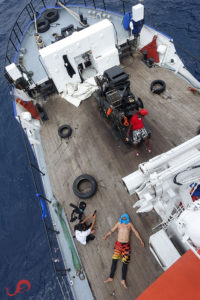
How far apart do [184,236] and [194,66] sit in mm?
18535

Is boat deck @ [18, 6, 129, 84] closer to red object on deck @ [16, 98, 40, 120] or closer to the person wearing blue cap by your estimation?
red object on deck @ [16, 98, 40, 120]

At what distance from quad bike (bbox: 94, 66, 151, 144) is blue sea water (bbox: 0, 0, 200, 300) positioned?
5.53 meters

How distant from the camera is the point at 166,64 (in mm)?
13992

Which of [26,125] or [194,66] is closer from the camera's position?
[26,125]

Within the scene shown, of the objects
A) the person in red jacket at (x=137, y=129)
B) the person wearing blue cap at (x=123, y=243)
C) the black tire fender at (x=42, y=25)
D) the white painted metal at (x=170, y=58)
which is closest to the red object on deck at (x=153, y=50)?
the white painted metal at (x=170, y=58)

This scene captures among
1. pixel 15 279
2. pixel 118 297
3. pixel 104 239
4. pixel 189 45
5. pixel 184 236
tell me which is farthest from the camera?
pixel 189 45

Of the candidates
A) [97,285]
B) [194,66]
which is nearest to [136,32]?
[194,66]

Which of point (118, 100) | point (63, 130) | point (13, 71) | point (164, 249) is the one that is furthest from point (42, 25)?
point (164, 249)

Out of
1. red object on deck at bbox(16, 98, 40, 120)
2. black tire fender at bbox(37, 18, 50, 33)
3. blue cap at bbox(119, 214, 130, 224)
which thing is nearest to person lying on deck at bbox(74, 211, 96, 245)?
blue cap at bbox(119, 214, 130, 224)

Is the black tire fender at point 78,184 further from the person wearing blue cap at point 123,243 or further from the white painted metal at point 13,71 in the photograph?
the white painted metal at point 13,71

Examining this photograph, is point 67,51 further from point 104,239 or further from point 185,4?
point 185,4

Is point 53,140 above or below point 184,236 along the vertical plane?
above

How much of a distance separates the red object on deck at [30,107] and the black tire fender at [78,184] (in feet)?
18.7

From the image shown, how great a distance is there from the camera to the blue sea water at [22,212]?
38.0 feet
